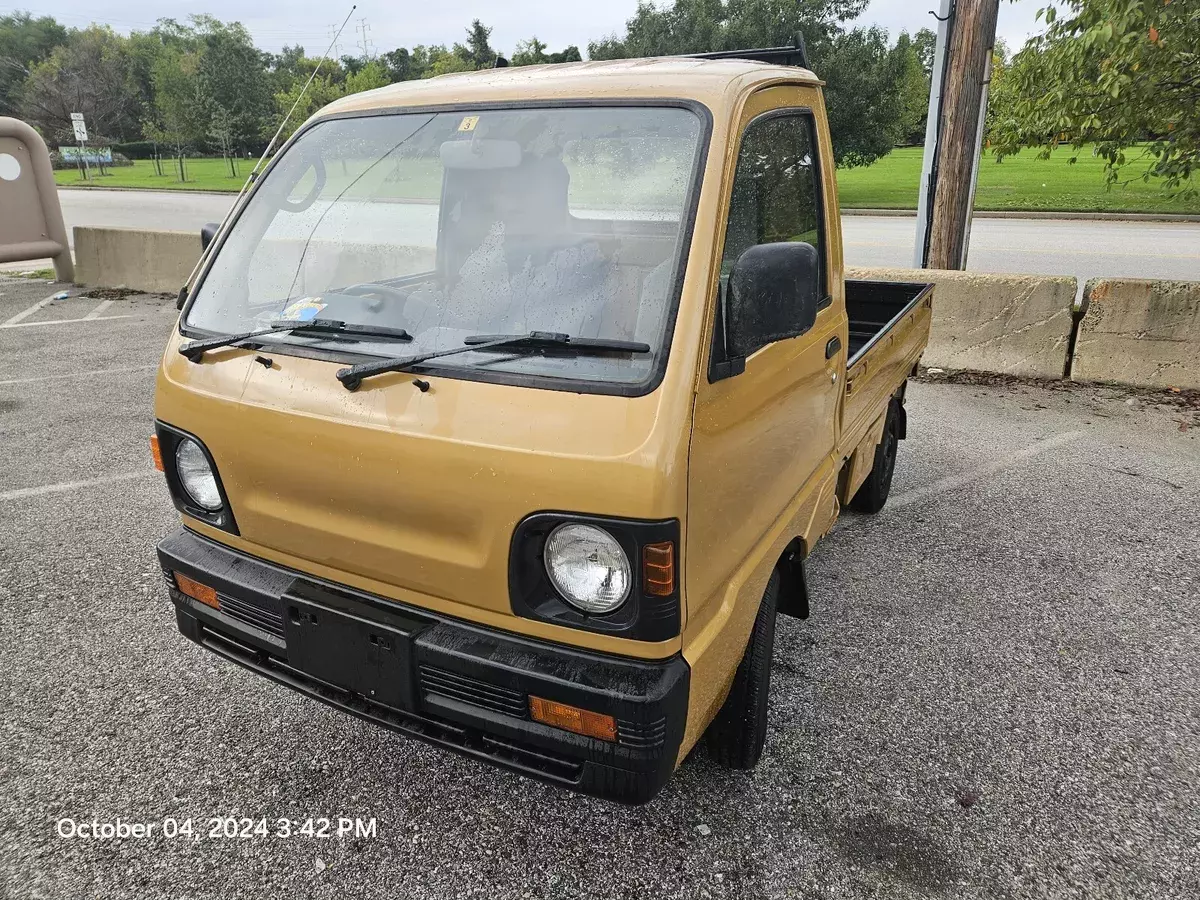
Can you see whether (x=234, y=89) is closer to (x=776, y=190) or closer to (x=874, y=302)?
(x=874, y=302)

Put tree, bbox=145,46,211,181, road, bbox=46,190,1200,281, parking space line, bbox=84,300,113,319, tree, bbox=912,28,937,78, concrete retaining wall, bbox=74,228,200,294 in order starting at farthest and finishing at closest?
tree, bbox=912,28,937,78, tree, bbox=145,46,211,181, road, bbox=46,190,1200,281, concrete retaining wall, bbox=74,228,200,294, parking space line, bbox=84,300,113,319

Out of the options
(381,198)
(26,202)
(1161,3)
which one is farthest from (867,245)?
(381,198)

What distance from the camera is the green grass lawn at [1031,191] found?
22.6 metres

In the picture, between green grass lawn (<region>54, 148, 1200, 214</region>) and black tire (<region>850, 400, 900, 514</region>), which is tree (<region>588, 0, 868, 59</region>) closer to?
green grass lawn (<region>54, 148, 1200, 214</region>)

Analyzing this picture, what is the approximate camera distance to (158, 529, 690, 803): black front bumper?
197 centimetres

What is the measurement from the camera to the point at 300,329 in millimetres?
2432

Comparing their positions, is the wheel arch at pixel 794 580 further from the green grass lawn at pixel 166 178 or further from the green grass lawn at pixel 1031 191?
the green grass lawn at pixel 166 178

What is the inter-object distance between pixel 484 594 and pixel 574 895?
0.93 m

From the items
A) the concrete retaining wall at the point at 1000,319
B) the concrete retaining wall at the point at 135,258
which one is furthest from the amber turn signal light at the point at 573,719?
the concrete retaining wall at the point at 135,258

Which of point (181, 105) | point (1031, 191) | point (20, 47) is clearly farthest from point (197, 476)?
point (20, 47)

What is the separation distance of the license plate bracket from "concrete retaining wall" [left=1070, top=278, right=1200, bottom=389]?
7.00 meters

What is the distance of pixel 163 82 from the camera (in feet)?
141

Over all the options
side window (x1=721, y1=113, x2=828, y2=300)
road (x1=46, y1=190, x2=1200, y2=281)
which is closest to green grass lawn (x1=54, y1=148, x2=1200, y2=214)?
road (x1=46, y1=190, x2=1200, y2=281)

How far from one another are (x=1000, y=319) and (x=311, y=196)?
6.51m
